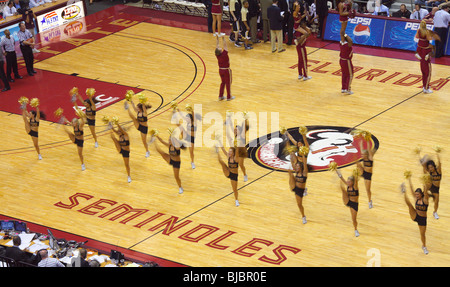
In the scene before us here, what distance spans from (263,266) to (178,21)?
66.4 feet

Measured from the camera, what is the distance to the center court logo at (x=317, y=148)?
22141 mm

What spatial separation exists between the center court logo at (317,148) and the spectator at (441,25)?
738 cm

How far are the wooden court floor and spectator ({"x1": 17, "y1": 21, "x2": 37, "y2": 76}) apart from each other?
1.08m

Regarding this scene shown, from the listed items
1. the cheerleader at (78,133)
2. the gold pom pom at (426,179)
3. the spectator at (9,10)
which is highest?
the gold pom pom at (426,179)

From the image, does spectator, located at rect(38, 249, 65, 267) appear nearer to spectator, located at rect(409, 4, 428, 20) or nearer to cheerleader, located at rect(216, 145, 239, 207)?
cheerleader, located at rect(216, 145, 239, 207)

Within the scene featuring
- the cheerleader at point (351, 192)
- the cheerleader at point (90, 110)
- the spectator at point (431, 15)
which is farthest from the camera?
the spectator at point (431, 15)

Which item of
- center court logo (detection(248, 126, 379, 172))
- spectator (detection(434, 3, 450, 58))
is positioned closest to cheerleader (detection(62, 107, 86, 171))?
center court logo (detection(248, 126, 379, 172))

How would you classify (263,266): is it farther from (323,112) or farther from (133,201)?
(323,112)

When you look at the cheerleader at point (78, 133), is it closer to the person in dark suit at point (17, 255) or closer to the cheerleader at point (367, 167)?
the person in dark suit at point (17, 255)

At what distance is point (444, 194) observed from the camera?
20.0m

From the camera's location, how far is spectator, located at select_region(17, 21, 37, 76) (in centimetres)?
2981

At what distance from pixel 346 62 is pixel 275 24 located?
5.11 m

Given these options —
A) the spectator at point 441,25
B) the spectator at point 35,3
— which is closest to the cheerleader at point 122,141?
the spectator at point 441,25
